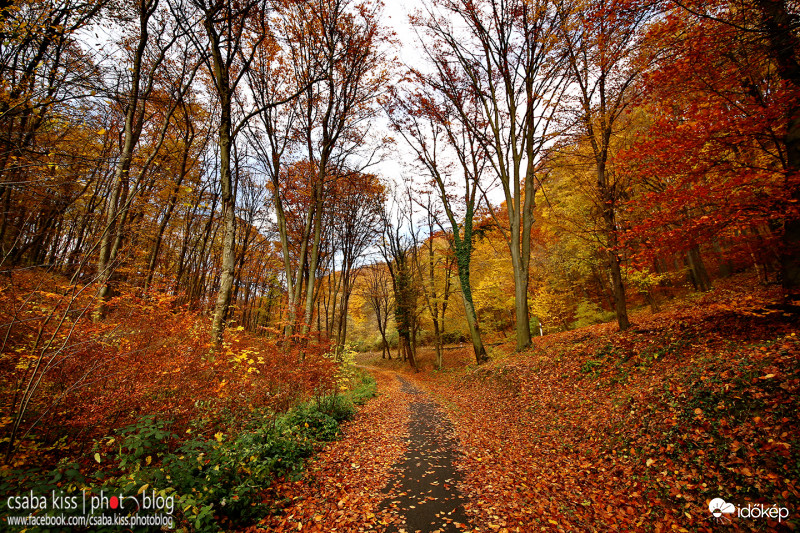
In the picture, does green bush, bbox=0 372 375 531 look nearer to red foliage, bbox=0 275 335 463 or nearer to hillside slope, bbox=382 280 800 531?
red foliage, bbox=0 275 335 463

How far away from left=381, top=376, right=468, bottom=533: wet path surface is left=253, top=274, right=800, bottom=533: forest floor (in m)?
0.03

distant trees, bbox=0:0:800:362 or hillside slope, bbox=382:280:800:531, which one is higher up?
distant trees, bbox=0:0:800:362

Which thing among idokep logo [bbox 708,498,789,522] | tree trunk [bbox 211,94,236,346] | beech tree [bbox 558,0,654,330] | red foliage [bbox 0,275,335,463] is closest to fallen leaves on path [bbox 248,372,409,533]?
red foliage [bbox 0,275,335,463]

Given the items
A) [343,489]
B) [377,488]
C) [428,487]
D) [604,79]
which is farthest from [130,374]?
[604,79]

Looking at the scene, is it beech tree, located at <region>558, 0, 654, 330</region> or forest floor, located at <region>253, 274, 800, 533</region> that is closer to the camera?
forest floor, located at <region>253, 274, 800, 533</region>

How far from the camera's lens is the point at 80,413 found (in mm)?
4020

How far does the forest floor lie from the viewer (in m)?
3.51

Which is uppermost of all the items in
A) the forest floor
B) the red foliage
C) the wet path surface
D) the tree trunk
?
the tree trunk

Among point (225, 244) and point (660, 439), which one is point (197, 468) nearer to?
point (225, 244)

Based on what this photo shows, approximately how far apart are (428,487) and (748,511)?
399cm

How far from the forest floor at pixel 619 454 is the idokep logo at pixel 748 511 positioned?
0.01 metres

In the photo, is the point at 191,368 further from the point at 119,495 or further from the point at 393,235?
the point at 393,235

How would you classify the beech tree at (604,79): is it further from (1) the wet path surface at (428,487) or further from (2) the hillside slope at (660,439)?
(1) the wet path surface at (428,487)

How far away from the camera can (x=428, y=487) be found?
498 cm
